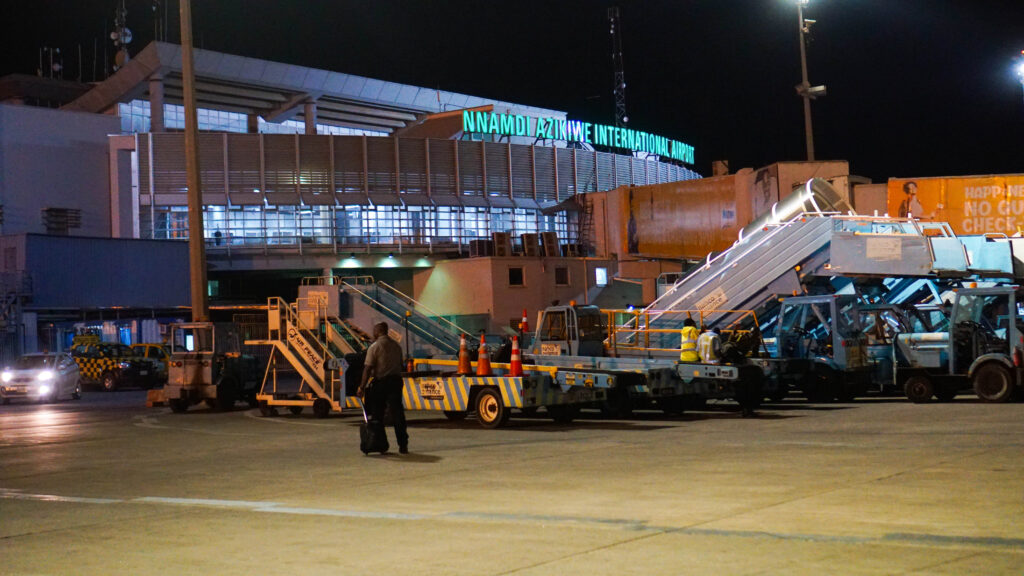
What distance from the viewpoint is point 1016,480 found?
9812 mm

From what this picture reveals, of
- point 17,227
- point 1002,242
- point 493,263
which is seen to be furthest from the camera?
point 17,227

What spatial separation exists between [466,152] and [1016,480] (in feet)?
159

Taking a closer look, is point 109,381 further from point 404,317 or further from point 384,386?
point 384,386

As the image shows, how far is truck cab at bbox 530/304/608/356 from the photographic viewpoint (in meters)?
21.2

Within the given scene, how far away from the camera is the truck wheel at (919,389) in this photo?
21.3m

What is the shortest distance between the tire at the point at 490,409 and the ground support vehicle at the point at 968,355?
8566 mm

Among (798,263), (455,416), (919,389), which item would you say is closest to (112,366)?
(455,416)

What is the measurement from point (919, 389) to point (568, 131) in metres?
42.1

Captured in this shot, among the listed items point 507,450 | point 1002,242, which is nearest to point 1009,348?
point 1002,242

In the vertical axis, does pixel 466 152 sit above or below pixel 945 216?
above

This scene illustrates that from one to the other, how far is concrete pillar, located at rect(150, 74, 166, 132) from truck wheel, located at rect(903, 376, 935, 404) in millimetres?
42020

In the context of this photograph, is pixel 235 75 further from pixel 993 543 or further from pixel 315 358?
pixel 993 543

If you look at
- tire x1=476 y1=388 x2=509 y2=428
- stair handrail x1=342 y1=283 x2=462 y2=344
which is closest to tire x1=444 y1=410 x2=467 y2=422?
tire x1=476 y1=388 x2=509 y2=428

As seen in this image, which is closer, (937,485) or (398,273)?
(937,485)
